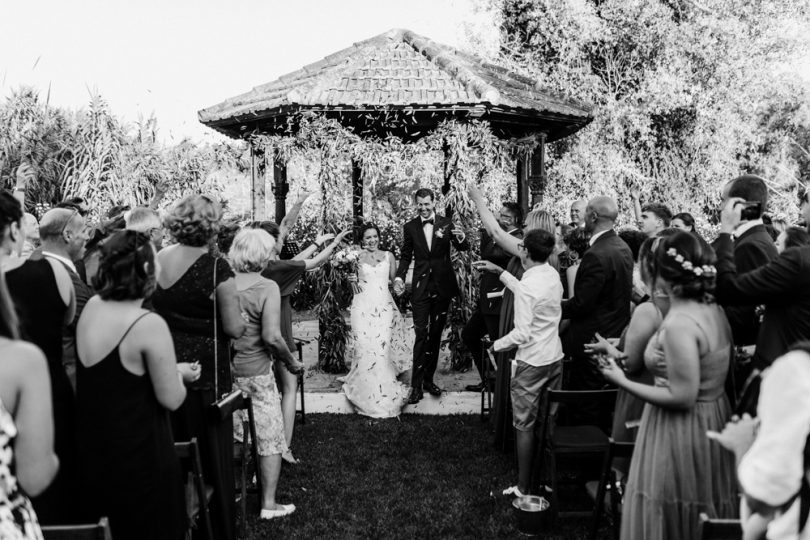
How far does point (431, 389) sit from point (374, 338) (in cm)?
91

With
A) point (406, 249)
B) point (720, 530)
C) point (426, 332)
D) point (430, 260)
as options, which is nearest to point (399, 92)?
point (406, 249)

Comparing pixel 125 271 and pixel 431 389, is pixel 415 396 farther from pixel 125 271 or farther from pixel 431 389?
pixel 125 271

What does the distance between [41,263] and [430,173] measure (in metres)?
5.80

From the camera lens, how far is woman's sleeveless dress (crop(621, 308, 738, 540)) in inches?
115

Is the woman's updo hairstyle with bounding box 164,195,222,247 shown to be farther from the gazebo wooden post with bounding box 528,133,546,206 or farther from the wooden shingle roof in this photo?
the gazebo wooden post with bounding box 528,133,546,206

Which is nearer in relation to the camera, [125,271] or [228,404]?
[125,271]

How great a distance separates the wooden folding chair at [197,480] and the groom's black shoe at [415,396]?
3858mm

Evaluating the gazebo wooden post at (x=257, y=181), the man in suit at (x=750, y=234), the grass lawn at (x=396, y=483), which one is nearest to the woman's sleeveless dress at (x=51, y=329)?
the grass lawn at (x=396, y=483)

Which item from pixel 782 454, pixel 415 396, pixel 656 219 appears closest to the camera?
pixel 782 454

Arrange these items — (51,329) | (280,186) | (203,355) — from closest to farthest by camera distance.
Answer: (51,329)
(203,355)
(280,186)

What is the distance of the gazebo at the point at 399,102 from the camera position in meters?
8.01

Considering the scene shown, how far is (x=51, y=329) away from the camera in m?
3.38

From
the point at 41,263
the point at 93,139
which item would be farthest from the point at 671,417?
the point at 93,139

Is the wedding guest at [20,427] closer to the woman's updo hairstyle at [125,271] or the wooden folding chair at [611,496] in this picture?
the woman's updo hairstyle at [125,271]
